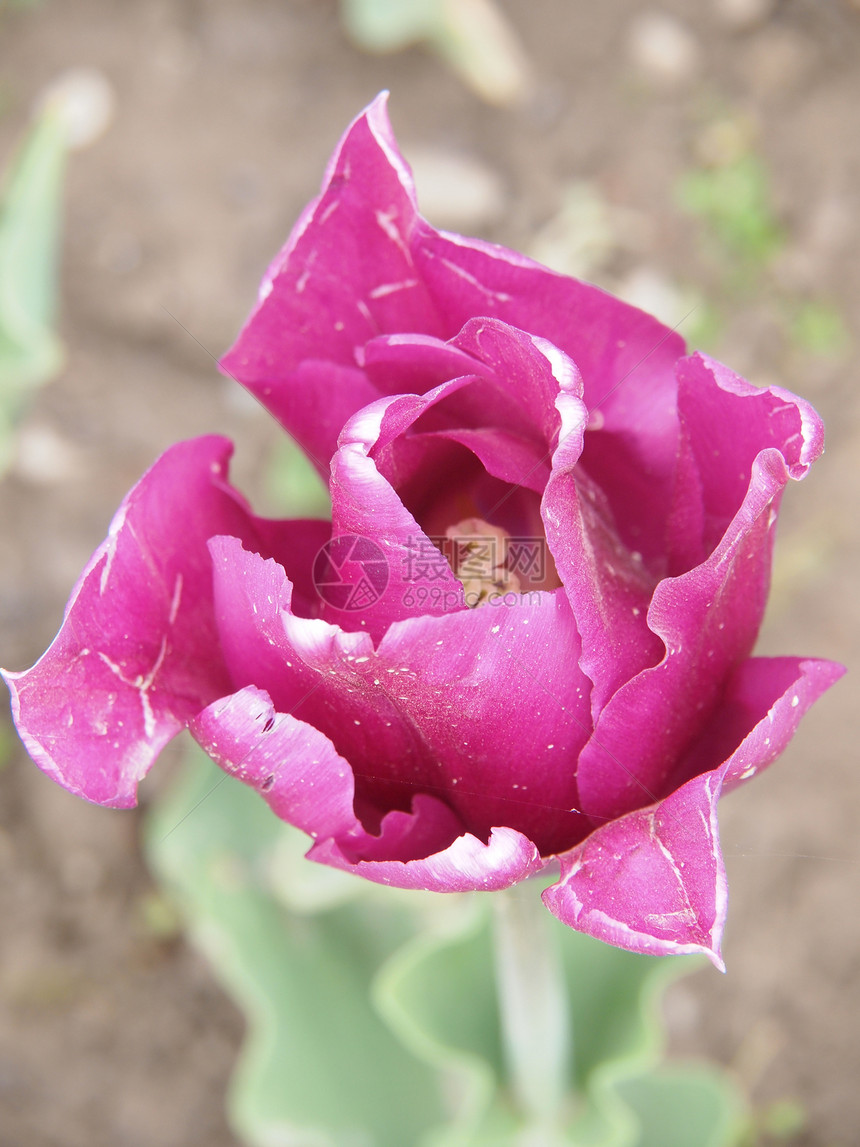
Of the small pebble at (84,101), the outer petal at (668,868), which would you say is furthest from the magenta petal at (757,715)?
the small pebble at (84,101)

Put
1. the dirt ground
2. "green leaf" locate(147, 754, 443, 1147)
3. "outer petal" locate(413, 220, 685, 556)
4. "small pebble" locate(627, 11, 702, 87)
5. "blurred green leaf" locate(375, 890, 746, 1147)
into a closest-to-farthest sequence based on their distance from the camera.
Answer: "outer petal" locate(413, 220, 685, 556) → "blurred green leaf" locate(375, 890, 746, 1147) → "green leaf" locate(147, 754, 443, 1147) → the dirt ground → "small pebble" locate(627, 11, 702, 87)

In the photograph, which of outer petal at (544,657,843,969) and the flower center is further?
the flower center

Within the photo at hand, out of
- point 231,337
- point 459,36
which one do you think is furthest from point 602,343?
point 459,36

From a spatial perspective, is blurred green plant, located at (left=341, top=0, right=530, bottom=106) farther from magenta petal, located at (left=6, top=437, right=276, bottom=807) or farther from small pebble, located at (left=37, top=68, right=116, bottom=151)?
magenta petal, located at (left=6, top=437, right=276, bottom=807)

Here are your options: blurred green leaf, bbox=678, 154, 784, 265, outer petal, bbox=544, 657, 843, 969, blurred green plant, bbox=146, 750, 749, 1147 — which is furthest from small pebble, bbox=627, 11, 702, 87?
outer petal, bbox=544, 657, 843, 969

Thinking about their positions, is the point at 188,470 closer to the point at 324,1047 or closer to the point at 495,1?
the point at 324,1047

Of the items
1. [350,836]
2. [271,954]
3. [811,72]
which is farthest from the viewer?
[811,72]

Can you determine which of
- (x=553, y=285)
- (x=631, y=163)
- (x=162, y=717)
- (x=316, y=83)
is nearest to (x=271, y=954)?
(x=162, y=717)
